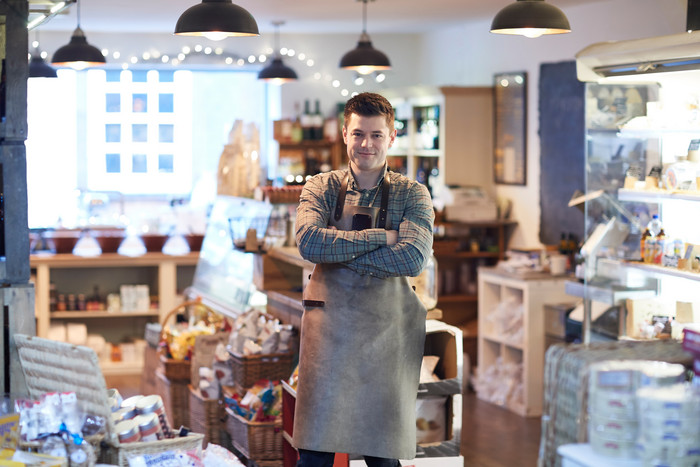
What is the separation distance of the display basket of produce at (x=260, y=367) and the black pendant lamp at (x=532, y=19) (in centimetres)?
199

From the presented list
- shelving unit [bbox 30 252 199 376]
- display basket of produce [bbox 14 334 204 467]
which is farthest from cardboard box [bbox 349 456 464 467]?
shelving unit [bbox 30 252 199 376]

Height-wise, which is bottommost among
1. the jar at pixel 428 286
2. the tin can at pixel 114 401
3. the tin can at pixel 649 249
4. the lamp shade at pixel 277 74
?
the tin can at pixel 114 401

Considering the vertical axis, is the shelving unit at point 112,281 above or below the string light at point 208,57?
below

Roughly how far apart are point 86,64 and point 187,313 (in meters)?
1.90

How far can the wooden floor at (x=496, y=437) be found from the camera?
574cm

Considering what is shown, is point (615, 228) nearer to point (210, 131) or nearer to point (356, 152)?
point (356, 152)

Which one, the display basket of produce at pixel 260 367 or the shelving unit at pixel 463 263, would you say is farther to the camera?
the shelving unit at pixel 463 263

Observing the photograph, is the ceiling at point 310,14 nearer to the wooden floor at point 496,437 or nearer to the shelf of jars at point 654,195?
the shelf of jars at point 654,195

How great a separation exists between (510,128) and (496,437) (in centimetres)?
326

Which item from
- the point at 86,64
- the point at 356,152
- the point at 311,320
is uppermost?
the point at 86,64

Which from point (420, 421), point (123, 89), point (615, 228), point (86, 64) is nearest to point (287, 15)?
point (86, 64)

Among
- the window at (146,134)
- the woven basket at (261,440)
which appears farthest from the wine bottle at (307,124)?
the woven basket at (261,440)

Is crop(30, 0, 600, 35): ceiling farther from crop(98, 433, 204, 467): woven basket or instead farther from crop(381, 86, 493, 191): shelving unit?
crop(98, 433, 204, 467): woven basket

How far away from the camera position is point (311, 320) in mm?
3471
